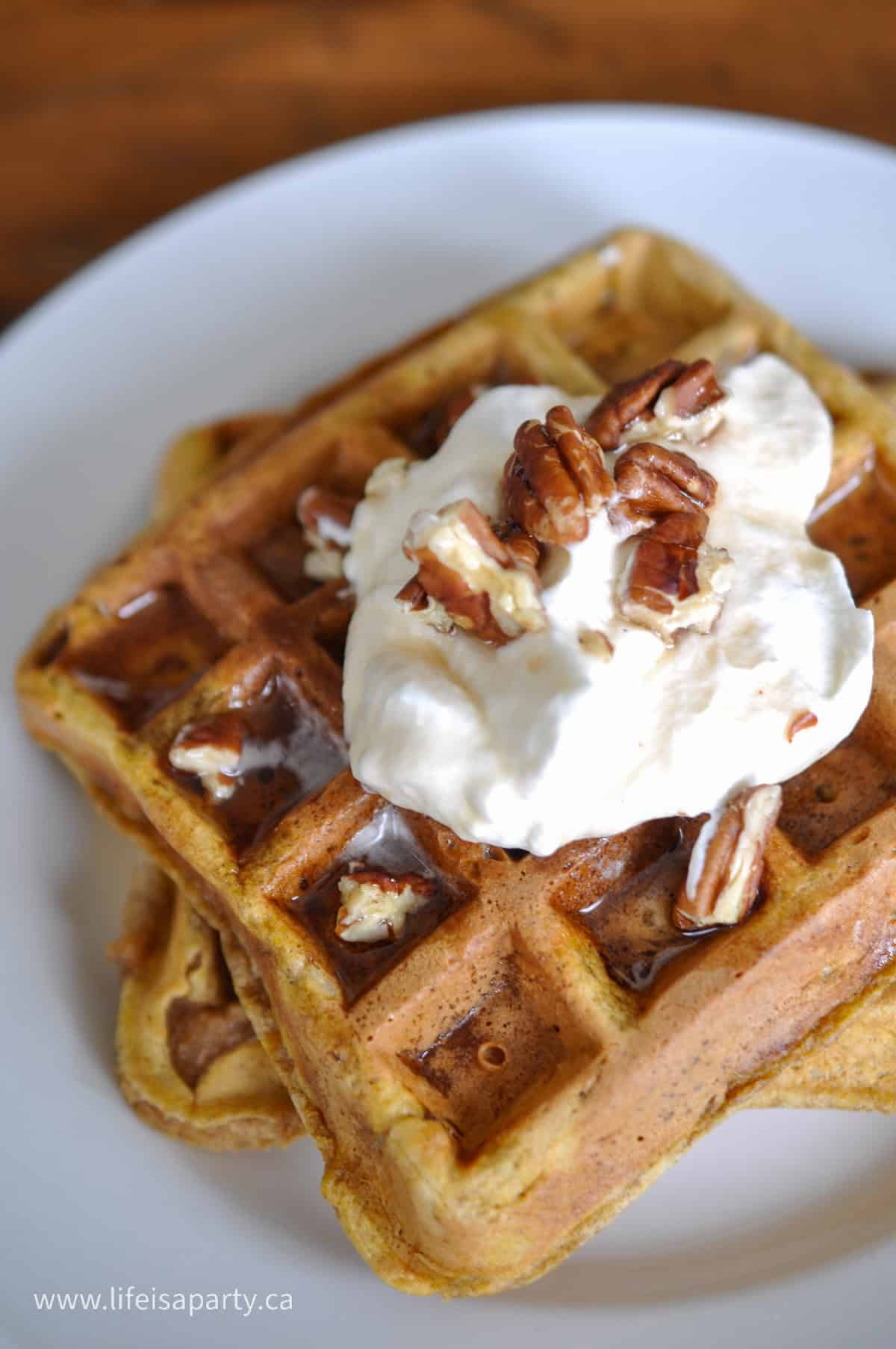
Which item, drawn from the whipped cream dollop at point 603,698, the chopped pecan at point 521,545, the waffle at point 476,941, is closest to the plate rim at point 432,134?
the waffle at point 476,941

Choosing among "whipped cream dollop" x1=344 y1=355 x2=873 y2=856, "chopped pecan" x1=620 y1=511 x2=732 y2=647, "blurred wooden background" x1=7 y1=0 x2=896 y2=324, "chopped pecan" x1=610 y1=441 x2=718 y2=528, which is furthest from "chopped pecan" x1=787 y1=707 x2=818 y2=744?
"blurred wooden background" x1=7 y1=0 x2=896 y2=324

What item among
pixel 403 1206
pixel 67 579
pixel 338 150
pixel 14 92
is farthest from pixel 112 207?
pixel 403 1206

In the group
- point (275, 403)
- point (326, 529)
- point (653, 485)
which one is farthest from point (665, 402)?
point (275, 403)

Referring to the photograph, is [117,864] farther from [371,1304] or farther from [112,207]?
[112,207]

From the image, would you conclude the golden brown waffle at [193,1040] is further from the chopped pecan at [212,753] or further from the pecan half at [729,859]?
the pecan half at [729,859]

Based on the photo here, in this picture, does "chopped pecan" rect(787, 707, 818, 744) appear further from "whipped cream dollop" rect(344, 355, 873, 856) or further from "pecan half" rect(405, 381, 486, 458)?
"pecan half" rect(405, 381, 486, 458)

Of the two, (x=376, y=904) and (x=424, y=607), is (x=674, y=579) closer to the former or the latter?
(x=424, y=607)
